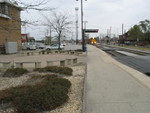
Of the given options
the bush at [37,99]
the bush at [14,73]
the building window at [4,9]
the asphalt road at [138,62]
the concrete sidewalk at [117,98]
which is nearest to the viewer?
the bush at [37,99]

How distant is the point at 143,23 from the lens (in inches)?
3489

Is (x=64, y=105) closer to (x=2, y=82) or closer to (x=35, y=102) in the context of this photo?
(x=35, y=102)

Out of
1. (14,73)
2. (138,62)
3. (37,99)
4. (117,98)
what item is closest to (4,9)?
(14,73)

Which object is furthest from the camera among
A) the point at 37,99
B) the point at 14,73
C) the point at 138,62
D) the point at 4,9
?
the point at 138,62

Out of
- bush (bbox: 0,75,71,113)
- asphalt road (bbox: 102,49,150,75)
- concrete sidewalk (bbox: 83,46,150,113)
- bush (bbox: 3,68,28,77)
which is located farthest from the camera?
asphalt road (bbox: 102,49,150,75)

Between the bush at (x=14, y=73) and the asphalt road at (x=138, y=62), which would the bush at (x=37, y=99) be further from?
the asphalt road at (x=138, y=62)

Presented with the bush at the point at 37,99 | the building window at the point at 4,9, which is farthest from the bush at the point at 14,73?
the bush at the point at 37,99

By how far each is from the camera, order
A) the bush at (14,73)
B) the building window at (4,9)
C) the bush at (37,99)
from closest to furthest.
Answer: the bush at (37,99) → the building window at (4,9) → the bush at (14,73)

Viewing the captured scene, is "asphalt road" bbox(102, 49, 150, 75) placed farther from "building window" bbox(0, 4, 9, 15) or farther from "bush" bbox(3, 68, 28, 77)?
"building window" bbox(0, 4, 9, 15)

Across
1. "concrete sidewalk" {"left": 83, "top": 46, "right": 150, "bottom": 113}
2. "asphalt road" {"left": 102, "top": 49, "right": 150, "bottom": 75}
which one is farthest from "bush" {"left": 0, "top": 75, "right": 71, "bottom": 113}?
"asphalt road" {"left": 102, "top": 49, "right": 150, "bottom": 75}

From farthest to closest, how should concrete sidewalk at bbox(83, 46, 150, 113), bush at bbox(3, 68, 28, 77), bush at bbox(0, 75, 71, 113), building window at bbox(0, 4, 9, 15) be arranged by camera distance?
bush at bbox(3, 68, 28, 77) < building window at bbox(0, 4, 9, 15) < concrete sidewalk at bbox(83, 46, 150, 113) < bush at bbox(0, 75, 71, 113)

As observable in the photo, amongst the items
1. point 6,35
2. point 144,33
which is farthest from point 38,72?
point 144,33

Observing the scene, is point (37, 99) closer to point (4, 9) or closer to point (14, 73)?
point (4, 9)

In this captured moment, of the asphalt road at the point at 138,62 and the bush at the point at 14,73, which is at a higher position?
the bush at the point at 14,73
